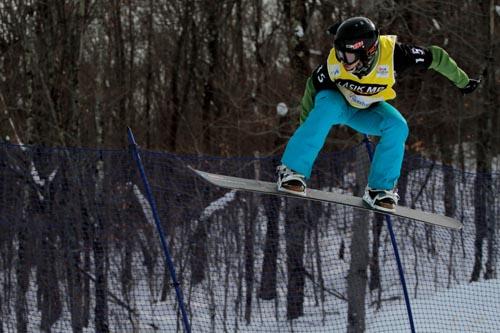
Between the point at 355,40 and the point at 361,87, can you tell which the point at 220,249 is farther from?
the point at 355,40

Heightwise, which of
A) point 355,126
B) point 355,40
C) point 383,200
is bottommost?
point 383,200

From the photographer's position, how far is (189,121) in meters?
16.3

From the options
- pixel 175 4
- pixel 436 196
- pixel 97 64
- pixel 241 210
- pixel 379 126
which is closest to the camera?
pixel 379 126

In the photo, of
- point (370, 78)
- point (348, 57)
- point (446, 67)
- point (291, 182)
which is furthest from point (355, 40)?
point (291, 182)

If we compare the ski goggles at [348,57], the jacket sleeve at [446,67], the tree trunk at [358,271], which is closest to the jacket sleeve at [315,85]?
the ski goggles at [348,57]

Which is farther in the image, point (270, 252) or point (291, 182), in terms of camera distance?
point (270, 252)

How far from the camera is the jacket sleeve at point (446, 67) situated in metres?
4.42

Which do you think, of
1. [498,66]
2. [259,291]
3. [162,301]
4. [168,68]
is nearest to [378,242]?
[259,291]

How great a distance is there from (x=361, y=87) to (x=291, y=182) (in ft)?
2.33

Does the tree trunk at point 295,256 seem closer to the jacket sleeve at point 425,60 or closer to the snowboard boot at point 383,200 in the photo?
the snowboard boot at point 383,200

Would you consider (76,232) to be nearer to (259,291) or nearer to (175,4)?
(259,291)

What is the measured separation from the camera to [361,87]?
14.1 feet

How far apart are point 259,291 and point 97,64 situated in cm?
1136

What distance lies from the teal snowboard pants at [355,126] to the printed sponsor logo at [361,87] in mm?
90
